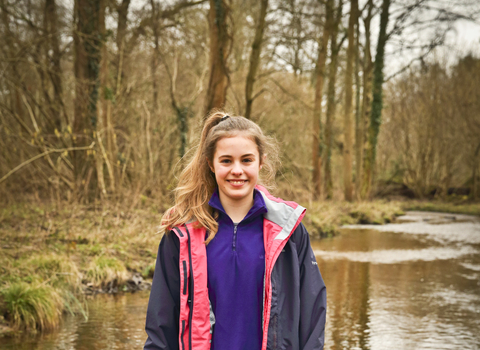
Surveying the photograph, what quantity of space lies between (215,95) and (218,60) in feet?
2.73

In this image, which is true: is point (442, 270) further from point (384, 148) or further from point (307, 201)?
point (384, 148)

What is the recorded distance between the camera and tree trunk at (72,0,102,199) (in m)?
13.4

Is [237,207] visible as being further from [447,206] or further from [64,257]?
[447,206]

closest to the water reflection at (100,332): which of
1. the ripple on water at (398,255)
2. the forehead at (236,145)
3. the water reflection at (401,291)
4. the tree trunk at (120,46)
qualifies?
the water reflection at (401,291)

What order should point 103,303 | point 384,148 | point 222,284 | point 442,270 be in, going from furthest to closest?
point 384,148, point 442,270, point 103,303, point 222,284

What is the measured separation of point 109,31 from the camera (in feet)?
44.9

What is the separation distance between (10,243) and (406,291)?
6.37m

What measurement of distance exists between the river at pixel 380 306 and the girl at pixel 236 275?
3.46 m

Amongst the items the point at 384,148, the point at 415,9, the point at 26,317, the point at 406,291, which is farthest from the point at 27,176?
the point at 384,148

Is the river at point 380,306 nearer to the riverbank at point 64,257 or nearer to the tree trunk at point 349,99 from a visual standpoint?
the riverbank at point 64,257

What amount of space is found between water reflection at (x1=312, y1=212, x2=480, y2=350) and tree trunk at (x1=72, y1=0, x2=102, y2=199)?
21.6 feet

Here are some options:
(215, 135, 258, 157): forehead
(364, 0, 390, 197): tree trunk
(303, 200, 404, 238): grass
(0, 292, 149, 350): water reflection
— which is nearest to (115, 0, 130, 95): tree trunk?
(303, 200, 404, 238): grass

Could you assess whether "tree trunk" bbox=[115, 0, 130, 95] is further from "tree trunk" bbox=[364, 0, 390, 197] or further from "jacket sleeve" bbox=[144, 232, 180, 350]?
"jacket sleeve" bbox=[144, 232, 180, 350]

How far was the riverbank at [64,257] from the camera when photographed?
592 centimetres
